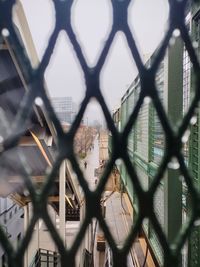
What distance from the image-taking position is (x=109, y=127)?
60cm

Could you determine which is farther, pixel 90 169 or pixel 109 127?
pixel 90 169

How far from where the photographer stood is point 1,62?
1879 mm

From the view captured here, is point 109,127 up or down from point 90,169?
up

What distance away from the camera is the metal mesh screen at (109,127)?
558mm

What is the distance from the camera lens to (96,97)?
579mm

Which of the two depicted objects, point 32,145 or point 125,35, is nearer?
point 125,35

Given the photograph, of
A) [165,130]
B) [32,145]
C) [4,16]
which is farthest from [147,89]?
[32,145]

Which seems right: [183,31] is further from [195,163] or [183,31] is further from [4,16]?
[195,163]

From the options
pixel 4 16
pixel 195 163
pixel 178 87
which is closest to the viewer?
pixel 4 16

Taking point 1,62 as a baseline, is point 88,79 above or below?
below

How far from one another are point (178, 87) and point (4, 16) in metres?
1.46

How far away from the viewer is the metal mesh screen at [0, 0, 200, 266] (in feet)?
1.83

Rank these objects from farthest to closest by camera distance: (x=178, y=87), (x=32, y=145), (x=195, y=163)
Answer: (x=32, y=145)
(x=178, y=87)
(x=195, y=163)

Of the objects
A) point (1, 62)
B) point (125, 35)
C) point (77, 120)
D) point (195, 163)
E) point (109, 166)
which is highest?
point (1, 62)
